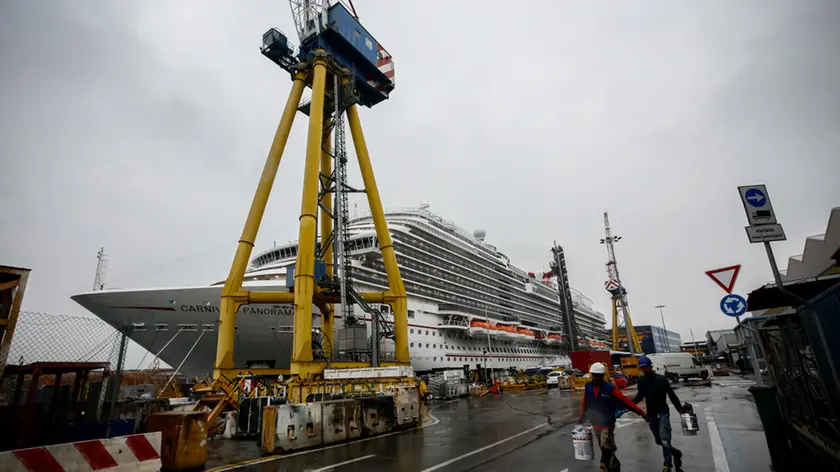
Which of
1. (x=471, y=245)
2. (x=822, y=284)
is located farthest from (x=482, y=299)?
(x=822, y=284)

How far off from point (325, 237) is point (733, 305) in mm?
18574

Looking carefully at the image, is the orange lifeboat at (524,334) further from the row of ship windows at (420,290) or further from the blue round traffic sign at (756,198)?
the blue round traffic sign at (756,198)

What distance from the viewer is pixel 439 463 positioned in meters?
5.81

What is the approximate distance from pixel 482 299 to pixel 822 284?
3352cm

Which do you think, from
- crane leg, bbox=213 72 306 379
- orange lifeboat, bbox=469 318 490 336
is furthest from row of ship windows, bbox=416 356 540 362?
crane leg, bbox=213 72 306 379

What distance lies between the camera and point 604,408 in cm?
430

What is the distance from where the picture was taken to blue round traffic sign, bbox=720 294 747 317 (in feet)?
20.1

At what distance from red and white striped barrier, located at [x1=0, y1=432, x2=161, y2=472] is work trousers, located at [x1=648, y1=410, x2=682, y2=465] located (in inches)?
250

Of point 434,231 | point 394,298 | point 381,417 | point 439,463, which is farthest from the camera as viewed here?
point 434,231

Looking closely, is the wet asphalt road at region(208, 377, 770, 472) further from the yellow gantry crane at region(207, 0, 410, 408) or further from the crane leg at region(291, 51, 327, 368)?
the yellow gantry crane at region(207, 0, 410, 408)

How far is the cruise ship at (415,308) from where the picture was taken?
714 inches

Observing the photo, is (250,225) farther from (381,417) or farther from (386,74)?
(386,74)

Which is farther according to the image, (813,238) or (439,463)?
(813,238)

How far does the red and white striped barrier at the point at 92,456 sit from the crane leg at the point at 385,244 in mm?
13297
